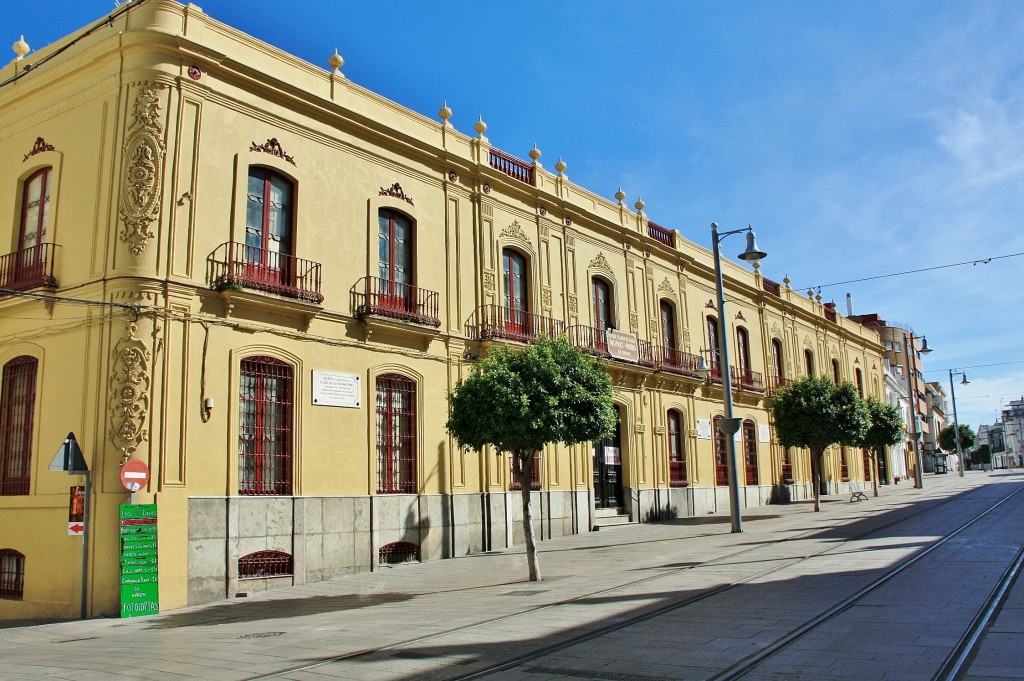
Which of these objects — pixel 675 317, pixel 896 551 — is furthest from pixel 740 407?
pixel 896 551

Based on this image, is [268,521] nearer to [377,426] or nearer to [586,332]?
[377,426]

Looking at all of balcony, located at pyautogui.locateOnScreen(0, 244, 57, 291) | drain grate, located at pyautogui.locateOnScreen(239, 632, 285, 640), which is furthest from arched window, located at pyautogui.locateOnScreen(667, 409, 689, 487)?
balcony, located at pyautogui.locateOnScreen(0, 244, 57, 291)

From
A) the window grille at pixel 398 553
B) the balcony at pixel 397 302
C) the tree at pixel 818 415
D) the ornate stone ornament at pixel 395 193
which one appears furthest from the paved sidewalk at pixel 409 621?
the tree at pixel 818 415

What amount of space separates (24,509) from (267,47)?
9717mm

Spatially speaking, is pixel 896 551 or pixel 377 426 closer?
pixel 896 551

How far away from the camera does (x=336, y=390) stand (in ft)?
54.5

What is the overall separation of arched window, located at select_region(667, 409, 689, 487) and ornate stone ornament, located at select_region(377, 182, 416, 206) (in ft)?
43.0

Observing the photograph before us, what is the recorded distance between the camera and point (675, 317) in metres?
29.5

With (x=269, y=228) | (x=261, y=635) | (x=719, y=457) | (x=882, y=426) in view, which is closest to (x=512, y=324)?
(x=269, y=228)

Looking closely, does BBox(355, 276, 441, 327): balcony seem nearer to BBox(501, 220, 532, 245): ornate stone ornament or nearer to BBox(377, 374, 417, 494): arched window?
BBox(377, 374, 417, 494): arched window

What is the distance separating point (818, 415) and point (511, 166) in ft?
44.5

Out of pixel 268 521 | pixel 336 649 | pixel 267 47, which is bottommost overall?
pixel 336 649

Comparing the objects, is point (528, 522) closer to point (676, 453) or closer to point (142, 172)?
point (142, 172)

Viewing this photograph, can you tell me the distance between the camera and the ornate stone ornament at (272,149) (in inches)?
631
